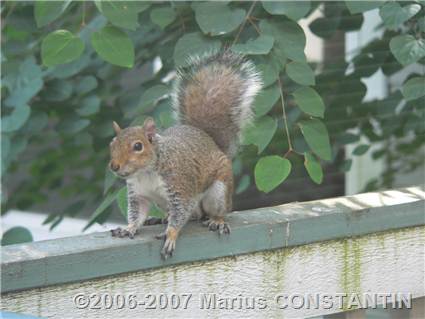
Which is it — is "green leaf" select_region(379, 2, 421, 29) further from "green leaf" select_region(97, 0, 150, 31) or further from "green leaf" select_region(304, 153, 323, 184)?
"green leaf" select_region(97, 0, 150, 31)

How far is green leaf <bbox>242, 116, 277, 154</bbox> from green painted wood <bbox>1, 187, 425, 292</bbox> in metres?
0.22

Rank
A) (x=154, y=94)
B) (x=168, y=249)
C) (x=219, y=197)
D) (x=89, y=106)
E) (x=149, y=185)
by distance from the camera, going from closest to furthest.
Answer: (x=168, y=249)
(x=149, y=185)
(x=219, y=197)
(x=154, y=94)
(x=89, y=106)

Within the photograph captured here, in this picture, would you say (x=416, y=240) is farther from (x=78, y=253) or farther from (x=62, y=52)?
(x=62, y=52)

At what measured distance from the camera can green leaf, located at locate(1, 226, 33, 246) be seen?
8.54ft

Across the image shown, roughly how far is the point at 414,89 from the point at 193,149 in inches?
27.4

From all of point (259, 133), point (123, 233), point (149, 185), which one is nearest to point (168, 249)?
point (123, 233)

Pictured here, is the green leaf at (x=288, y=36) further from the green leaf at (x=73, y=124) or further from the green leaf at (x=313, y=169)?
the green leaf at (x=73, y=124)

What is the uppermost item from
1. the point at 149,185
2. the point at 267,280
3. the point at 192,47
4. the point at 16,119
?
the point at 192,47

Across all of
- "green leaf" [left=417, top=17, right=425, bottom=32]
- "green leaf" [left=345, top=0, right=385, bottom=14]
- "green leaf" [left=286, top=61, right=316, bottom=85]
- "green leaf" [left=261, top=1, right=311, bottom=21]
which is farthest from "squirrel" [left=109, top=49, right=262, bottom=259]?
"green leaf" [left=417, top=17, right=425, bottom=32]

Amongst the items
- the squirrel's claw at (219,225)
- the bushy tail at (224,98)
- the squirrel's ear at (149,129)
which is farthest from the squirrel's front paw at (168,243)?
the bushy tail at (224,98)

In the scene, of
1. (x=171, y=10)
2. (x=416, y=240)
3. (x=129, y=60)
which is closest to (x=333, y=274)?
(x=416, y=240)

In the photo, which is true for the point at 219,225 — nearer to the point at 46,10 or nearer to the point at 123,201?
the point at 123,201

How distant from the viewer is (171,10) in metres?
2.62

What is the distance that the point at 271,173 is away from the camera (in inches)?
84.7
